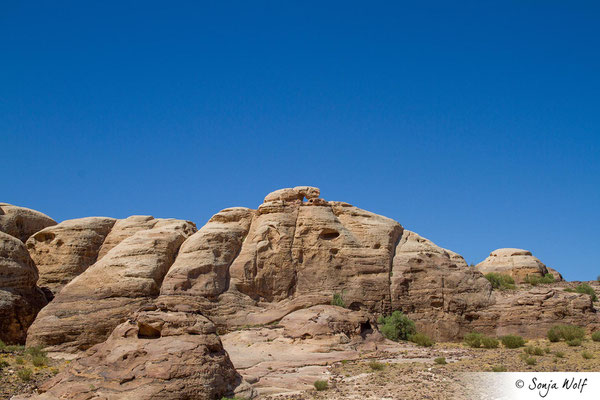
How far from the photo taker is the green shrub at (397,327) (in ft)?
98.6

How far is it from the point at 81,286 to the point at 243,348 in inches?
414

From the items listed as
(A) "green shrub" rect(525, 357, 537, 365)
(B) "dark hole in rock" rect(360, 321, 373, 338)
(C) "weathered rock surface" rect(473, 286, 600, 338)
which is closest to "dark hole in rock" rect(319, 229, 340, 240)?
(B) "dark hole in rock" rect(360, 321, 373, 338)

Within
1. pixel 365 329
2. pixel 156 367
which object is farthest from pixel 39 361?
pixel 365 329

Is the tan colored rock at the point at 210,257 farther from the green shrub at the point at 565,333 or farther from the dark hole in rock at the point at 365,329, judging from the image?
the green shrub at the point at 565,333

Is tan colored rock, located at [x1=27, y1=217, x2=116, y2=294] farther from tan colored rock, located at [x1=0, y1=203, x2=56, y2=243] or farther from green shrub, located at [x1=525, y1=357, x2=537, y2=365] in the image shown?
green shrub, located at [x1=525, y1=357, x2=537, y2=365]

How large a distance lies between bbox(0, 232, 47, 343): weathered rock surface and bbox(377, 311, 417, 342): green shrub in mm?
19344

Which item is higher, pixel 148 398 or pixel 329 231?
pixel 329 231

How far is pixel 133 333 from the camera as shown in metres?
18.5

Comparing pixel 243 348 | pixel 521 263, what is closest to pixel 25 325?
pixel 243 348

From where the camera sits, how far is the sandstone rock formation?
51.4 m

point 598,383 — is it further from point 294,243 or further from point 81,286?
point 81,286

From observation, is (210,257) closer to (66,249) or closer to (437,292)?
(66,249)

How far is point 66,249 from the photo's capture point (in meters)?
39.5

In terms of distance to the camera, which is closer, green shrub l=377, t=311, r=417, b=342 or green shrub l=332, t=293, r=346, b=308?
green shrub l=377, t=311, r=417, b=342
